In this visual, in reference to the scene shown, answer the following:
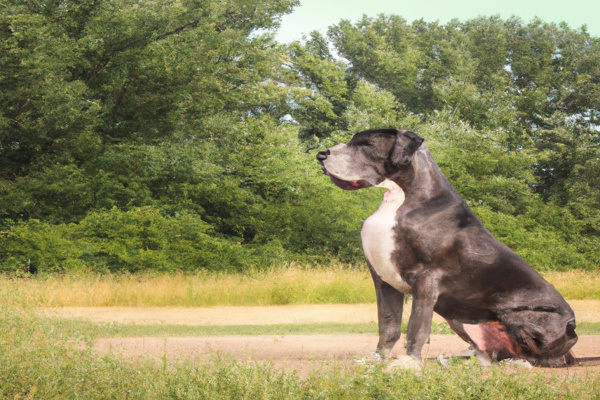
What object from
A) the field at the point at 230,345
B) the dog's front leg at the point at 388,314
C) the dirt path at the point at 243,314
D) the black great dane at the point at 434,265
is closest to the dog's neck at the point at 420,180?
the black great dane at the point at 434,265

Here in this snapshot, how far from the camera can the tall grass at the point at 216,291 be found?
55.5ft

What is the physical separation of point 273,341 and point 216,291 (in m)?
8.02

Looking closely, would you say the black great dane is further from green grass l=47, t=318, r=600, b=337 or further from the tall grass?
the tall grass

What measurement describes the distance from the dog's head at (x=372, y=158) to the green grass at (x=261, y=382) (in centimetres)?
146

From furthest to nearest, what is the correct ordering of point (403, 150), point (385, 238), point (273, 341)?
point (273, 341) < point (403, 150) < point (385, 238)

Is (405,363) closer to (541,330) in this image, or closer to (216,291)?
(541,330)

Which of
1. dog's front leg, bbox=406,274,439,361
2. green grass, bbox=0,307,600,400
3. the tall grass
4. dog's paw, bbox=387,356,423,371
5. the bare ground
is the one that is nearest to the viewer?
green grass, bbox=0,307,600,400

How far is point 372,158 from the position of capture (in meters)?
6.27

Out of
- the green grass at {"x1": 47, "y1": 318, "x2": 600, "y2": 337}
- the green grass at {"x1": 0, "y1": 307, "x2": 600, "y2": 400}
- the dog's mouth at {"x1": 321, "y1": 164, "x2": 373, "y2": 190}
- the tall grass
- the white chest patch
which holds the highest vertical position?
the dog's mouth at {"x1": 321, "y1": 164, "x2": 373, "y2": 190}

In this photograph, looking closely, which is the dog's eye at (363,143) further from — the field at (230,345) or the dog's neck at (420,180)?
the field at (230,345)

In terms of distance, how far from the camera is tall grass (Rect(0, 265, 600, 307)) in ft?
55.5

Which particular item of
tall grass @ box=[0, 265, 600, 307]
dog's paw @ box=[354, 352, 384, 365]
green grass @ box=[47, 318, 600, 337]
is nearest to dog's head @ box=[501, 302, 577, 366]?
dog's paw @ box=[354, 352, 384, 365]

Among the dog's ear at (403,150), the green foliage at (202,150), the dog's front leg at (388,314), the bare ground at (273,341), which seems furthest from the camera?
the green foliage at (202,150)

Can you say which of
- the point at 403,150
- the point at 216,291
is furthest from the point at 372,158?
the point at 216,291
